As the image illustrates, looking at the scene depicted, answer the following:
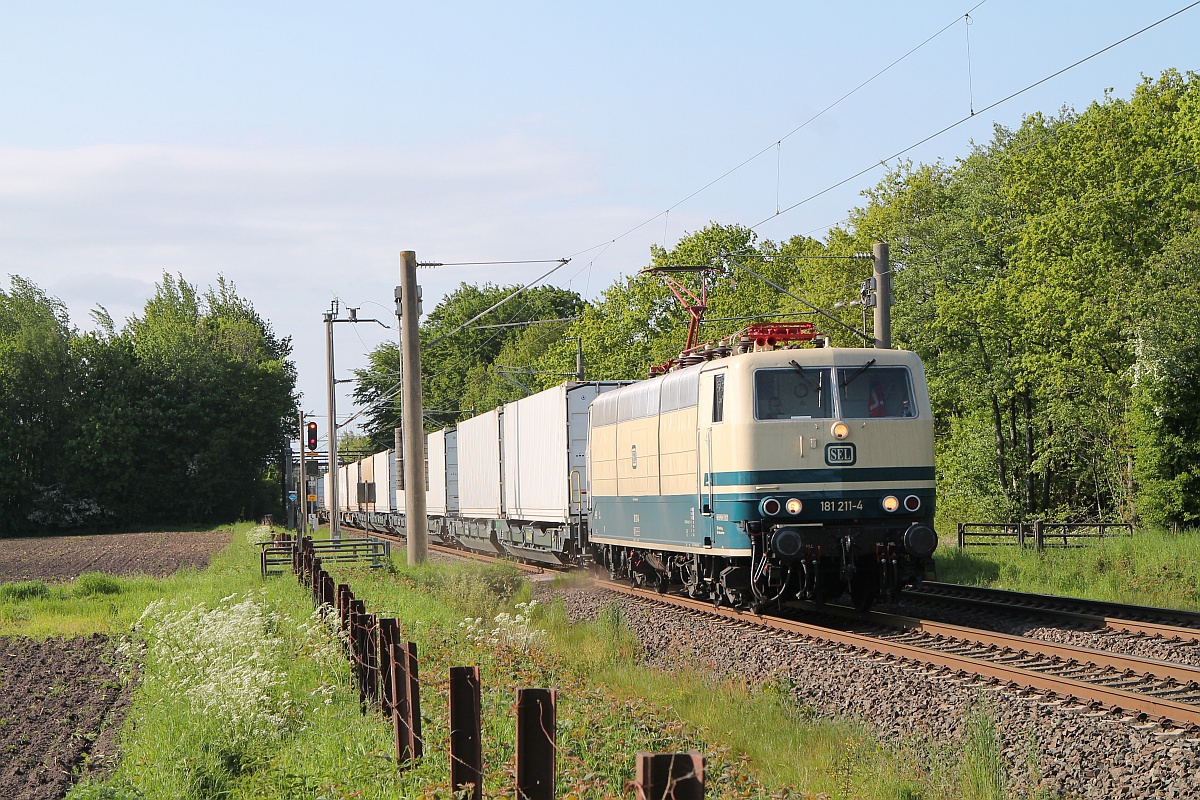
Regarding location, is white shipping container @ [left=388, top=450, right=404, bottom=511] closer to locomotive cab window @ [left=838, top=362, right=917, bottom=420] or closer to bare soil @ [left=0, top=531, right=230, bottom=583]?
bare soil @ [left=0, top=531, right=230, bottom=583]

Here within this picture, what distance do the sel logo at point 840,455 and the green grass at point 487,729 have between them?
335 cm

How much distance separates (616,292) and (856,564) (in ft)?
133

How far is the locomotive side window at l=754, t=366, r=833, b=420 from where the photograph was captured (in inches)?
613

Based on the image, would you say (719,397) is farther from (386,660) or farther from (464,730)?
(464,730)

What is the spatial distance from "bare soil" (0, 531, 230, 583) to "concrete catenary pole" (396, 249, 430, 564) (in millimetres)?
10854

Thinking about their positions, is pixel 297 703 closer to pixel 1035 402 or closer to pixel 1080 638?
pixel 1080 638

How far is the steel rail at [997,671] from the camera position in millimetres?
9359

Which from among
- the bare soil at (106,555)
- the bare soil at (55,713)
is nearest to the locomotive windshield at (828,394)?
the bare soil at (55,713)

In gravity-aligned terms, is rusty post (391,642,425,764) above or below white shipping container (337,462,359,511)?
below

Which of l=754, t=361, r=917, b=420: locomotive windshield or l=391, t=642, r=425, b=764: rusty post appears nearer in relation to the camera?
l=391, t=642, r=425, b=764: rusty post

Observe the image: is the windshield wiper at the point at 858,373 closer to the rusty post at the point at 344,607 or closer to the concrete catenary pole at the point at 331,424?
the rusty post at the point at 344,607

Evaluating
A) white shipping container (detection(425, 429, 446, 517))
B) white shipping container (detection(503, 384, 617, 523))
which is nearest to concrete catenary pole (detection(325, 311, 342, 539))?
white shipping container (detection(425, 429, 446, 517))

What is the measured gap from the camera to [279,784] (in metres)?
7.74

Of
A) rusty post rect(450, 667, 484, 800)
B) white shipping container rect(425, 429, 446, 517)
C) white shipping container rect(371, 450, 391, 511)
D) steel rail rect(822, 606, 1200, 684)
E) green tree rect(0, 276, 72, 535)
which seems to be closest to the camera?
rusty post rect(450, 667, 484, 800)
